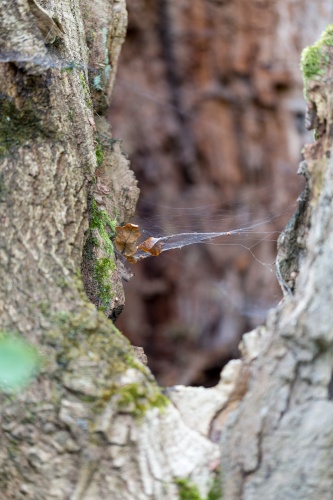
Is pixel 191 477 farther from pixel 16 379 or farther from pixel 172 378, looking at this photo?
pixel 172 378

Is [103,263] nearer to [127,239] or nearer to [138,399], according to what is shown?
[127,239]

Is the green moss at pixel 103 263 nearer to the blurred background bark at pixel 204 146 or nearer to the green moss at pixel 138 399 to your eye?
the green moss at pixel 138 399

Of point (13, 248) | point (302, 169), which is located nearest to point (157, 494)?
point (13, 248)

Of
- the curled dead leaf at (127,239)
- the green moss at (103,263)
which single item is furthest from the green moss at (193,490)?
the curled dead leaf at (127,239)

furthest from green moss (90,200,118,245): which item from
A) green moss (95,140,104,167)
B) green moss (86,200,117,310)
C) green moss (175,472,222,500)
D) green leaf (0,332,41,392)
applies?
green moss (175,472,222,500)

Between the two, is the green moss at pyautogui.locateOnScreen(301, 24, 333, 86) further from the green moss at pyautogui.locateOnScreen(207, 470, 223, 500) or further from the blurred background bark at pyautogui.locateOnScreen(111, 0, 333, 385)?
the blurred background bark at pyautogui.locateOnScreen(111, 0, 333, 385)

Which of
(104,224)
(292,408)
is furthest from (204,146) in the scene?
(292,408)
